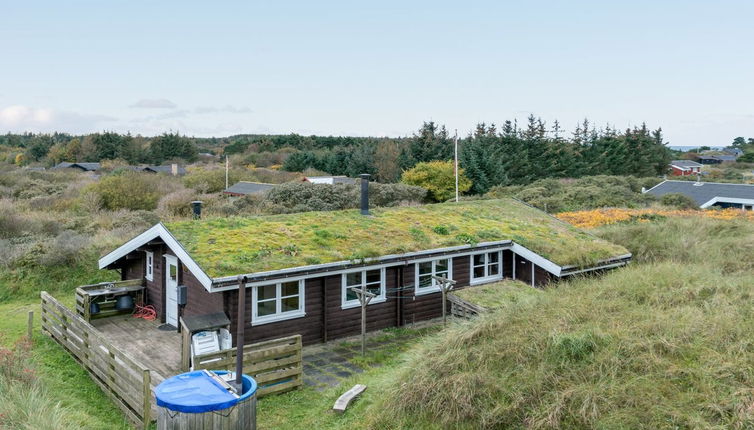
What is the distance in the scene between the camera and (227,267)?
12141 millimetres

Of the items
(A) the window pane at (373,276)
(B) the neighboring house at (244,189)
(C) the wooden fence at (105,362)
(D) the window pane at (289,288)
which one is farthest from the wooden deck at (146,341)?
(B) the neighboring house at (244,189)

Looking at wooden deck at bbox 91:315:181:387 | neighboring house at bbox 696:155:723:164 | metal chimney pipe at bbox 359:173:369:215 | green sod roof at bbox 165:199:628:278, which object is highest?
neighboring house at bbox 696:155:723:164

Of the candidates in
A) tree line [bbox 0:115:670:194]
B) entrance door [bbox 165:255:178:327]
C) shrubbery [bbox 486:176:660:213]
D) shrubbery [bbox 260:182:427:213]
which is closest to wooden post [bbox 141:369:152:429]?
entrance door [bbox 165:255:178:327]

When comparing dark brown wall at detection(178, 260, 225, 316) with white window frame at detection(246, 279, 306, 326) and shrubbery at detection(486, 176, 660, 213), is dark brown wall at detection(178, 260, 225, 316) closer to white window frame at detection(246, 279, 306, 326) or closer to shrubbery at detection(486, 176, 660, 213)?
white window frame at detection(246, 279, 306, 326)

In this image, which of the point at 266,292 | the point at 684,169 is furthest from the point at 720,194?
the point at 684,169

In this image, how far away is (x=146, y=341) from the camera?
13633 mm

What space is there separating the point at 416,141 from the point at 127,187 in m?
33.9

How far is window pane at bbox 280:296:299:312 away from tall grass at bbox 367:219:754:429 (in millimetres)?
4609

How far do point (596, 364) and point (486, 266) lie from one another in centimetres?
920

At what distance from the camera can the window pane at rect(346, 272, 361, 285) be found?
1434cm

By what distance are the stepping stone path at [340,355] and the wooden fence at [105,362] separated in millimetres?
3327

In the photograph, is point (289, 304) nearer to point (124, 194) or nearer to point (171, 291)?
point (171, 291)

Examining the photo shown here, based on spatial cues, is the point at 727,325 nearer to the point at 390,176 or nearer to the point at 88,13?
the point at 88,13

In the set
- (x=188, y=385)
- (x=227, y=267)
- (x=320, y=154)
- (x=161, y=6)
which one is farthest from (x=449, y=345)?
(x=320, y=154)
